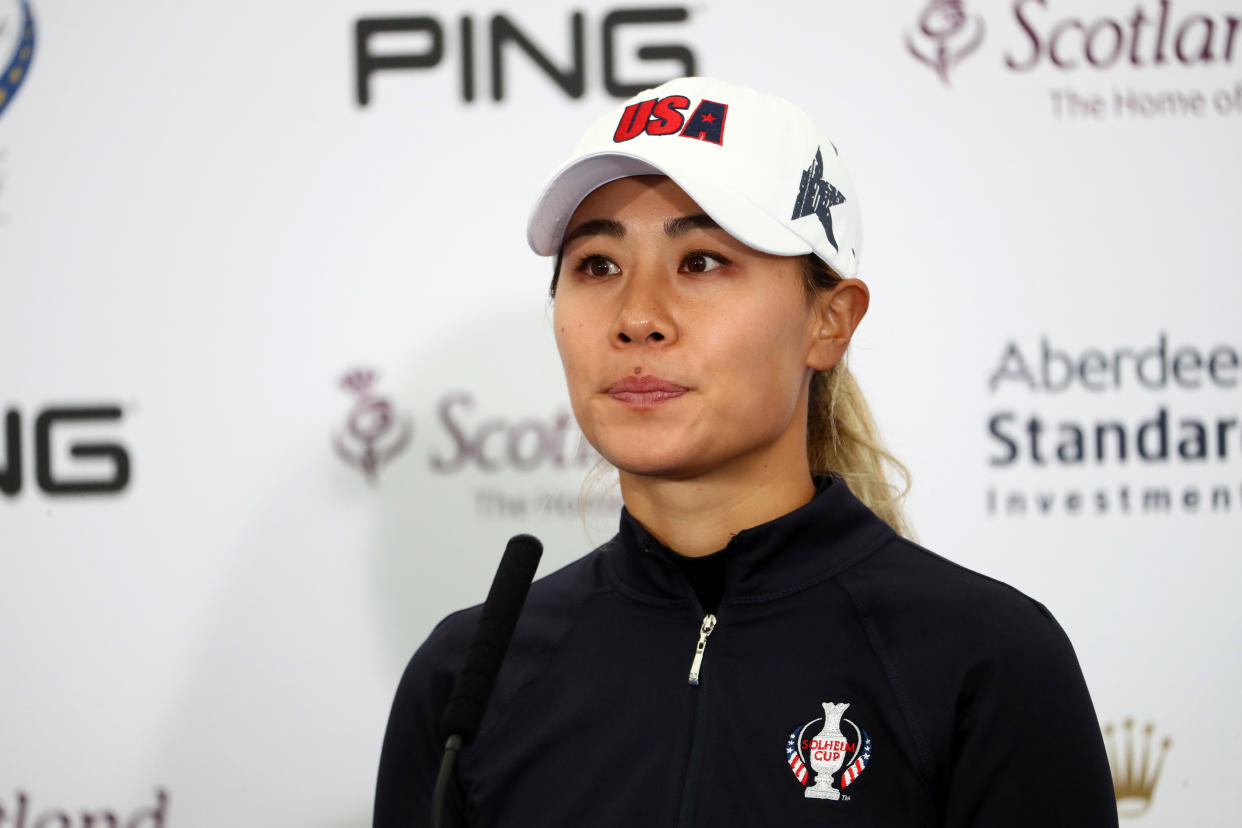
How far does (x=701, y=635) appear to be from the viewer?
1.00 metres

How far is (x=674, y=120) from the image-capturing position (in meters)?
1.03

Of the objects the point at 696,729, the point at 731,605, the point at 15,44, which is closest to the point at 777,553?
the point at 731,605

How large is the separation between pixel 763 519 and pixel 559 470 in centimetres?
81

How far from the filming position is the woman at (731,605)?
3.00ft

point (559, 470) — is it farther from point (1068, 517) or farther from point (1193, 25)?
point (1193, 25)

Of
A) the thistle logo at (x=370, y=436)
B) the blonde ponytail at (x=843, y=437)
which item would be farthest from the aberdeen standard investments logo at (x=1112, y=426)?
the thistle logo at (x=370, y=436)

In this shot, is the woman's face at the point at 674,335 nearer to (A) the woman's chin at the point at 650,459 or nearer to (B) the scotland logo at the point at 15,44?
(A) the woman's chin at the point at 650,459

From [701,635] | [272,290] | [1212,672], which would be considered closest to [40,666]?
[272,290]

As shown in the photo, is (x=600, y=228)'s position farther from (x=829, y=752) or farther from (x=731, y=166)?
(x=829, y=752)

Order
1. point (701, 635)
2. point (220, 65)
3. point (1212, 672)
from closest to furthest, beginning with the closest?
point (701, 635), point (1212, 672), point (220, 65)

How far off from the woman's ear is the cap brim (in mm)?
85

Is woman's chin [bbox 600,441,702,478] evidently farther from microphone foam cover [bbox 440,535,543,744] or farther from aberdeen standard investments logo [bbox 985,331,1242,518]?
aberdeen standard investments logo [bbox 985,331,1242,518]

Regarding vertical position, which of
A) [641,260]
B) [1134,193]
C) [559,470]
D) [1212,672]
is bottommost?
[1212,672]

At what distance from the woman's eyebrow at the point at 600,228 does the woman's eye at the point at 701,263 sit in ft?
0.19
